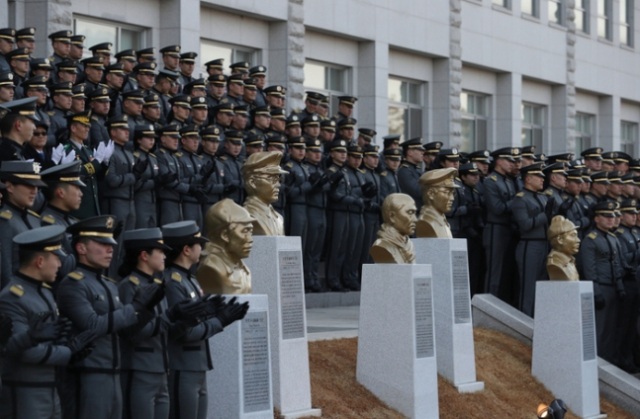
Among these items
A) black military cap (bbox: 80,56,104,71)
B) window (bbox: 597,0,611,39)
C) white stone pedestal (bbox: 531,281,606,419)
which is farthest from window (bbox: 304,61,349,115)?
window (bbox: 597,0,611,39)

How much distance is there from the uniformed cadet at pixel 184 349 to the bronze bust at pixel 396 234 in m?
3.60

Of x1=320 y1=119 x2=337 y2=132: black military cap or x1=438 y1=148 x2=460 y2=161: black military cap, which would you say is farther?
x1=320 y1=119 x2=337 y2=132: black military cap

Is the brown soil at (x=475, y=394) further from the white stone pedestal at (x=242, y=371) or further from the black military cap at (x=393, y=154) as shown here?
the black military cap at (x=393, y=154)

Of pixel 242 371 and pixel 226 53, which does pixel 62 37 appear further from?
pixel 226 53

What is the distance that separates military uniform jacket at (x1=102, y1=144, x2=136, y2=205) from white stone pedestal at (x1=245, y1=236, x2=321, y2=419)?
2.74 m

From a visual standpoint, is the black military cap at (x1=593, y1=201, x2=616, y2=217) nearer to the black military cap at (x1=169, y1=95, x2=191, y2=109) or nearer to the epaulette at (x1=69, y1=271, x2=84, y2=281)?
the black military cap at (x1=169, y1=95, x2=191, y2=109)

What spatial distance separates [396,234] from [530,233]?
4418 mm

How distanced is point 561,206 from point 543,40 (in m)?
19.0

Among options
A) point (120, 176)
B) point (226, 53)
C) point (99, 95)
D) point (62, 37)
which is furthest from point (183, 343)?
point (226, 53)

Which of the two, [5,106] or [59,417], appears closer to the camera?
[59,417]

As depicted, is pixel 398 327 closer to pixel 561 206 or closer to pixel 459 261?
pixel 459 261

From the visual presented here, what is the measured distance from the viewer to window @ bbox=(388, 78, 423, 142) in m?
29.3

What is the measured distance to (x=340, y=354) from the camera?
504 inches

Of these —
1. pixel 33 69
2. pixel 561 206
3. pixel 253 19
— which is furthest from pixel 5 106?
pixel 253 19
